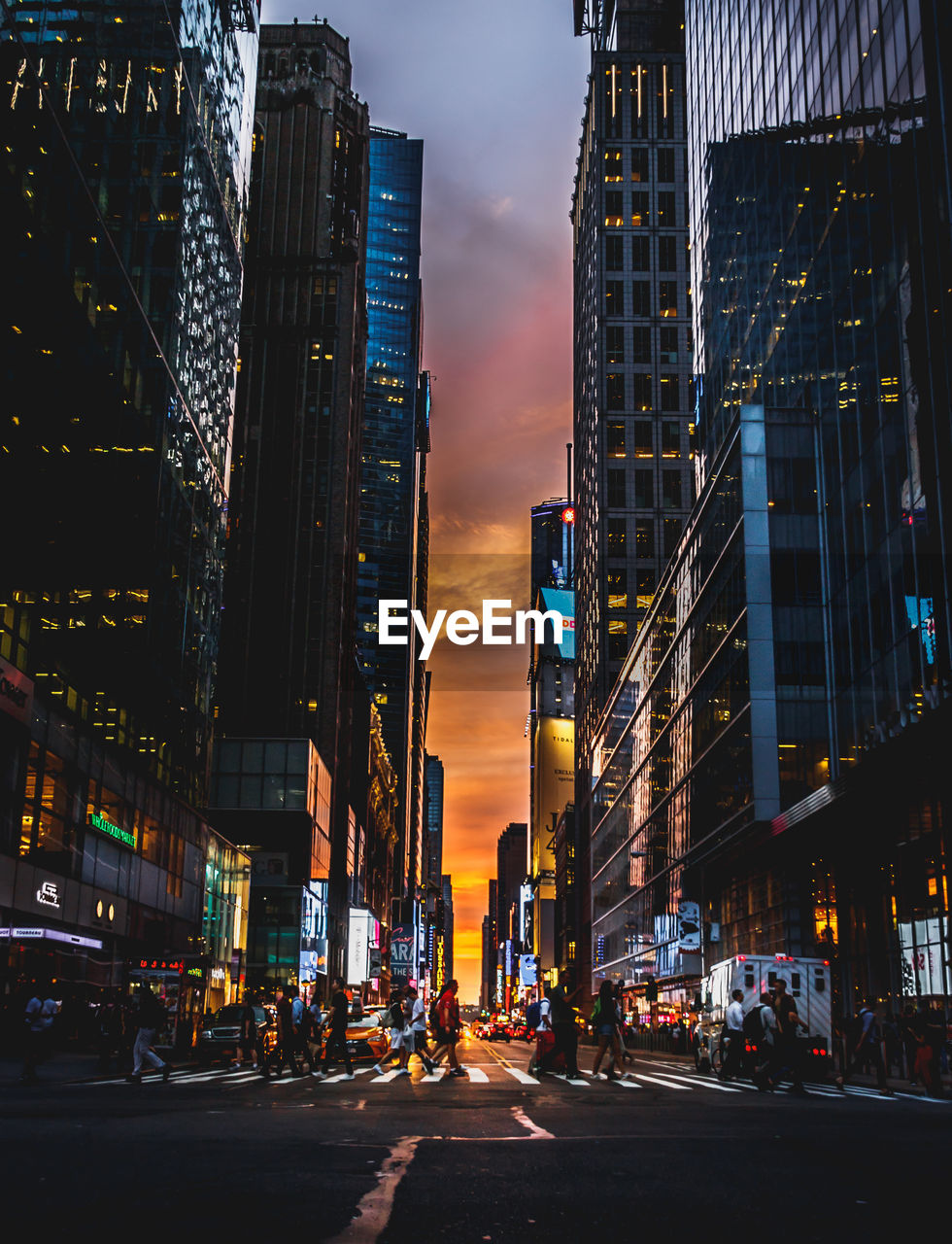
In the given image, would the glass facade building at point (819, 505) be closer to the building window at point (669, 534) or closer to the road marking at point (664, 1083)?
the road marking at point (664, 1083)

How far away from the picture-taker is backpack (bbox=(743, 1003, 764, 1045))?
22.8 m

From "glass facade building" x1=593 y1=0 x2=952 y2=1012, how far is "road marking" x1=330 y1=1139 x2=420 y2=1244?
931 inches

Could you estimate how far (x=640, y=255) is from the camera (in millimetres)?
129125

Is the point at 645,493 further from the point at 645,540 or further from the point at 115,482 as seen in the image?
the point at 115,482

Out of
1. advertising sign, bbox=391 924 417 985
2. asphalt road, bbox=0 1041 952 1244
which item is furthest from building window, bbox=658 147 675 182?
asphalt road, bbox=0 1041 952 1244

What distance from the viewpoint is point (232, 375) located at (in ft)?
218

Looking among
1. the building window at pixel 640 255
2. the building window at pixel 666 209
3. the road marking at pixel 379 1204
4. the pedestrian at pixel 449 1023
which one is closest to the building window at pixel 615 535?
the building window at pixel 640 255

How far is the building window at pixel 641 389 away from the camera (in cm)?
12625

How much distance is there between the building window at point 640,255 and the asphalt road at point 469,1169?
121 meters

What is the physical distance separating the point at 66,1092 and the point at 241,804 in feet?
219

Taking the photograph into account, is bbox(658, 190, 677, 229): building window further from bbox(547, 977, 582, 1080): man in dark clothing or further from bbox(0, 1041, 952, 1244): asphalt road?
bbox(0, 1041, 952, 1244): asphalt road

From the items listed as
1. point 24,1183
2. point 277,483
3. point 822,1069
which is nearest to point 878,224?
point 822,1069

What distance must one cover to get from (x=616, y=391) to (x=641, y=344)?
5636mm

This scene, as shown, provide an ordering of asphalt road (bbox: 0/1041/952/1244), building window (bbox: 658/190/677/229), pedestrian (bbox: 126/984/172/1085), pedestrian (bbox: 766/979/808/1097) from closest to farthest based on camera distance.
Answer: asphalt road (bbox: 0/1041/952/1244), pedestrian (bbox: 766/979/808/1097), pedestrian (bbox: 126/984/172/1085), building window (bbox: 658/190/677/229)
